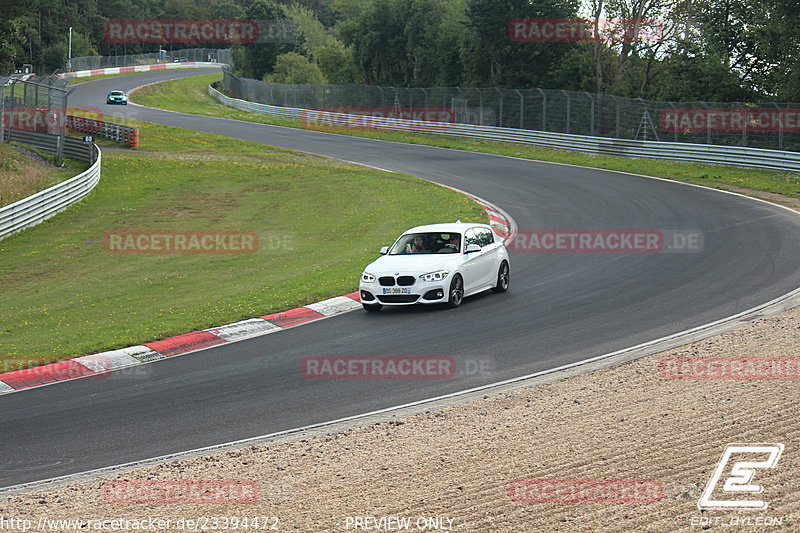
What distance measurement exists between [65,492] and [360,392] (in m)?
4.01

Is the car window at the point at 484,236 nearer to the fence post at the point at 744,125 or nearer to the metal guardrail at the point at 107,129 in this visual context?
the fence post at the point at 744,125

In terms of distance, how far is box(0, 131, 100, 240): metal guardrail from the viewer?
26750 millimetres

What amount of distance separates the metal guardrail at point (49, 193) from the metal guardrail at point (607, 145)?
2075 centimetres

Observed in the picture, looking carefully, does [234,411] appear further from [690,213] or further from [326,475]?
[690,213]

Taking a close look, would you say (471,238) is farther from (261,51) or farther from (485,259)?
(261,51)

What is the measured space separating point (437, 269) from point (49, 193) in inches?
712

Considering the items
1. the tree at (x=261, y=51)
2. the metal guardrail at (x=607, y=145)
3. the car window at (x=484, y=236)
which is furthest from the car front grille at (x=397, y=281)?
the tree at (x=261, y=51)

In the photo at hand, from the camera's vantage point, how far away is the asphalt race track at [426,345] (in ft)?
33.6

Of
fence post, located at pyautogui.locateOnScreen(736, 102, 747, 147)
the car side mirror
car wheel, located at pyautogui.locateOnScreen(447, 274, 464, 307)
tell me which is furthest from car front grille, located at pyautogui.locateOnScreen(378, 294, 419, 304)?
fence post, located at pyautogui.locateOnScreen(736, 102, 747, 147)

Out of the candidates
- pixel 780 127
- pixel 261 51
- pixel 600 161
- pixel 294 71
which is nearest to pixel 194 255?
pixel 600 161

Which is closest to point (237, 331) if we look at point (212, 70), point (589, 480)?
point (589, 480)

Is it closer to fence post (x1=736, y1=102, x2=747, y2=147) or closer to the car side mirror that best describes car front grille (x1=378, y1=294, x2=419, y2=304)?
the car side mirror

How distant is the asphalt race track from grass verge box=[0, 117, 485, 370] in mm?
1866

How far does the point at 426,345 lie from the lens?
1361 centimetres
